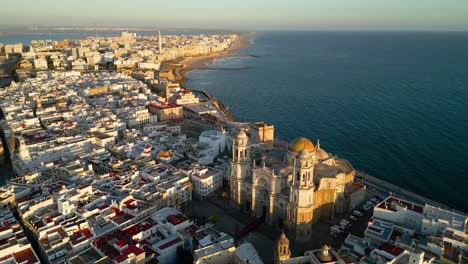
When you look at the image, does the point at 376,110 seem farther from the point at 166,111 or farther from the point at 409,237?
the point at 409,237

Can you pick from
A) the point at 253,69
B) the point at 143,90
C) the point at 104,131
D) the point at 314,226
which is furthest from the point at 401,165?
the point at 253,69

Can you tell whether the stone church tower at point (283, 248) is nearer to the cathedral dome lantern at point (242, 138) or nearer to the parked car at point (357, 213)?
the cathedral dome lantern at point (242, 138)

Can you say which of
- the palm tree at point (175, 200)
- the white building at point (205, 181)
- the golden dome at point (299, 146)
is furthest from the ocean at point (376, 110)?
the palm tree at point (175, 200)

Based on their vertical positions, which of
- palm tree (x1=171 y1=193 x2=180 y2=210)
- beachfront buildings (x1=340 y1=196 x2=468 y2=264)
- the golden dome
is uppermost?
the golden dome

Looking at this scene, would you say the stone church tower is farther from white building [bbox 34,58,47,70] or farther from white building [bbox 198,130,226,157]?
white building [bbox 34,58,47,70]

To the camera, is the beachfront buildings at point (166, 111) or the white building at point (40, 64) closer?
the beachfront buildings at point (166, 111)

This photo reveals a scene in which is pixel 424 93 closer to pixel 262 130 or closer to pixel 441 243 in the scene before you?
pixel 262 130

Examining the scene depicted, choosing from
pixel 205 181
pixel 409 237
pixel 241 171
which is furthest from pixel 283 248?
pixel 205 181

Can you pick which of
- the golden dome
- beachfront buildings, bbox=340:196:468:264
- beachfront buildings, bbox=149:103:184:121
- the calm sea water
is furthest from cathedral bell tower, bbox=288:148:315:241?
beachfront buildings, bbox=149:103:184:121
